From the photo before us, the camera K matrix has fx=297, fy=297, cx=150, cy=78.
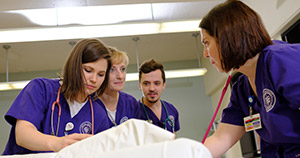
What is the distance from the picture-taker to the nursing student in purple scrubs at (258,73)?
866 millimetres

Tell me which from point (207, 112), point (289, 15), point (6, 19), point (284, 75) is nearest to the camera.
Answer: point (284, 75)

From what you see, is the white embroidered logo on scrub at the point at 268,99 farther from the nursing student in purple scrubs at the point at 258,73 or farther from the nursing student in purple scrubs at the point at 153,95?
the nursing student in purple scrubs at the point at 153,95

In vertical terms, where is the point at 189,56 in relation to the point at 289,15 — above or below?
below

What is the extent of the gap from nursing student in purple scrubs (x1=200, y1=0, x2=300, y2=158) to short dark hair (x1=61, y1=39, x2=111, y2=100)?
1.86 ft

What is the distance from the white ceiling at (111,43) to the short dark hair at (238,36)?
2670 millimetres

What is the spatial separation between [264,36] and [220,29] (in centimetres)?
15

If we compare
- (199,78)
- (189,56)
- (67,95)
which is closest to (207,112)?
(199,78)

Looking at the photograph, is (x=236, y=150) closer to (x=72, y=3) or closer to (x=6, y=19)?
(x=72, y=3)

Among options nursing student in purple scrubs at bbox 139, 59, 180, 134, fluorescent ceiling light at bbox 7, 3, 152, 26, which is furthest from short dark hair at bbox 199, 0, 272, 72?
fluorescent ceiling light at bbox 7, 3, 152, 26

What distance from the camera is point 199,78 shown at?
6496 mm

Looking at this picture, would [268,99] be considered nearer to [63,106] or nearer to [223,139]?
[223,139]

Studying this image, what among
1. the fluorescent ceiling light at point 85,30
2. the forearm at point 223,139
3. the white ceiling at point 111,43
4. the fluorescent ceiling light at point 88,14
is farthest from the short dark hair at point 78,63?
the fluorescent ceiling light at point 88,14

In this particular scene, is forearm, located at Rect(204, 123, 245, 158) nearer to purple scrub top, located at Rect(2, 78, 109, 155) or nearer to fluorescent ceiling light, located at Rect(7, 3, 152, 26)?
purple scrub top, located at Rect(2, 78, 109, 155)

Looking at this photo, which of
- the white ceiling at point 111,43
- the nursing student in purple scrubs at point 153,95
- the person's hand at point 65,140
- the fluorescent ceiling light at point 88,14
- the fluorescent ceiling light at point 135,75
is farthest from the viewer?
the fluorescent ceiling light at point 135,75
